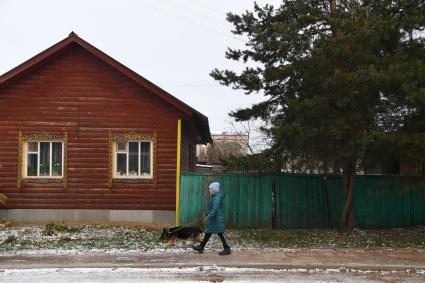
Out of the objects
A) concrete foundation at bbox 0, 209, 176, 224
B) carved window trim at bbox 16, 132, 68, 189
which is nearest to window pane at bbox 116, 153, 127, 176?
concrete foundation at bbox 0, 209, 176, 224

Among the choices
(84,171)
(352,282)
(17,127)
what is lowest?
Result: (352,282)

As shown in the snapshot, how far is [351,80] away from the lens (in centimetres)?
1299

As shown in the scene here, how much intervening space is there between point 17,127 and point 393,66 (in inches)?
483

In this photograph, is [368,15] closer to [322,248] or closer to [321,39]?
[321,39]

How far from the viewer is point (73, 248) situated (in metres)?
13.0

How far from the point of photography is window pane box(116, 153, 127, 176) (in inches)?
723

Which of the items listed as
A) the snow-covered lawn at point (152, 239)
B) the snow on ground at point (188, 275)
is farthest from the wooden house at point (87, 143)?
the snow on ground at point (188, 275)

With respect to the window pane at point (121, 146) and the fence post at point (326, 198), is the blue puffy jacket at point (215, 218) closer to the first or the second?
the fence post at point (326, 198)

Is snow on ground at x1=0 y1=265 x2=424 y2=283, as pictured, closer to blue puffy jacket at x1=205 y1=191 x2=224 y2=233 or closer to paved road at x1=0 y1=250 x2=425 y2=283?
paved road at x1=0 y1=250 x2=425 y2=283

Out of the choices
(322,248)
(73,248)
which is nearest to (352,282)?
(322,248)

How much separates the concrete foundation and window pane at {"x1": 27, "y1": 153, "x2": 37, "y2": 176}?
1281mm

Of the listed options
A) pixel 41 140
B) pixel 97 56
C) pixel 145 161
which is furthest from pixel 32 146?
pixel 145 161

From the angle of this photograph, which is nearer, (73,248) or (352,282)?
(352,282)

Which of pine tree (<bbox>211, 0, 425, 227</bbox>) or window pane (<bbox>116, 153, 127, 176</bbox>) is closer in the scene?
pine tree (<bbox>211, 0, 425, 227</bbox>)
